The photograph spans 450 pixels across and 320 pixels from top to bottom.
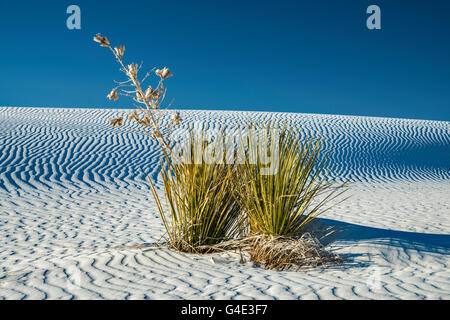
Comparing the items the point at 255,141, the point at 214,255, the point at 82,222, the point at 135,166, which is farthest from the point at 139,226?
the point at 135,166

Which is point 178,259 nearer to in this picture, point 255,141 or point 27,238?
point 255,141

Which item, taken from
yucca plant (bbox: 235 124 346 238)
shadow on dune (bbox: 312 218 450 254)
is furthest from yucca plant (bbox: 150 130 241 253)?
shadow on dune (bbox: 312 218 450 254)

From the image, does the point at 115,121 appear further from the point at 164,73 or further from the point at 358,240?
the point at 358,240

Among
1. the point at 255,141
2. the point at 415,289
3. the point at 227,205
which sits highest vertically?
the point at 255,141

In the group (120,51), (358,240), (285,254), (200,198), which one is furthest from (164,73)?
(358,240)

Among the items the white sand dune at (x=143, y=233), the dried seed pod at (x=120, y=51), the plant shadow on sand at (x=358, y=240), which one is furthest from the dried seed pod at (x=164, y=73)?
the plant shadow on sand at (x=358, y=240)

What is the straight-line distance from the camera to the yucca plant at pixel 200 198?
4172 millimetres

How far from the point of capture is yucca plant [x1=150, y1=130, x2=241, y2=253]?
4.17 metres

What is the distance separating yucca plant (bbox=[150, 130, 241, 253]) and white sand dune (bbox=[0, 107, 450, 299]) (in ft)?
0.71

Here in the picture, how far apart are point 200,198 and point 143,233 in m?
2.18

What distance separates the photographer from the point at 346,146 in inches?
776

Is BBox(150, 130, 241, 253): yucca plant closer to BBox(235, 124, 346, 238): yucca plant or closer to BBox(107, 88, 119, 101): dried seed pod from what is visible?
BBox(235, 124, 346, 238): yucca plant

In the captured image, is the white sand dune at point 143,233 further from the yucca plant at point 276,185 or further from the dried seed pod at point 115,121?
the dried seed pod at point 115,121
